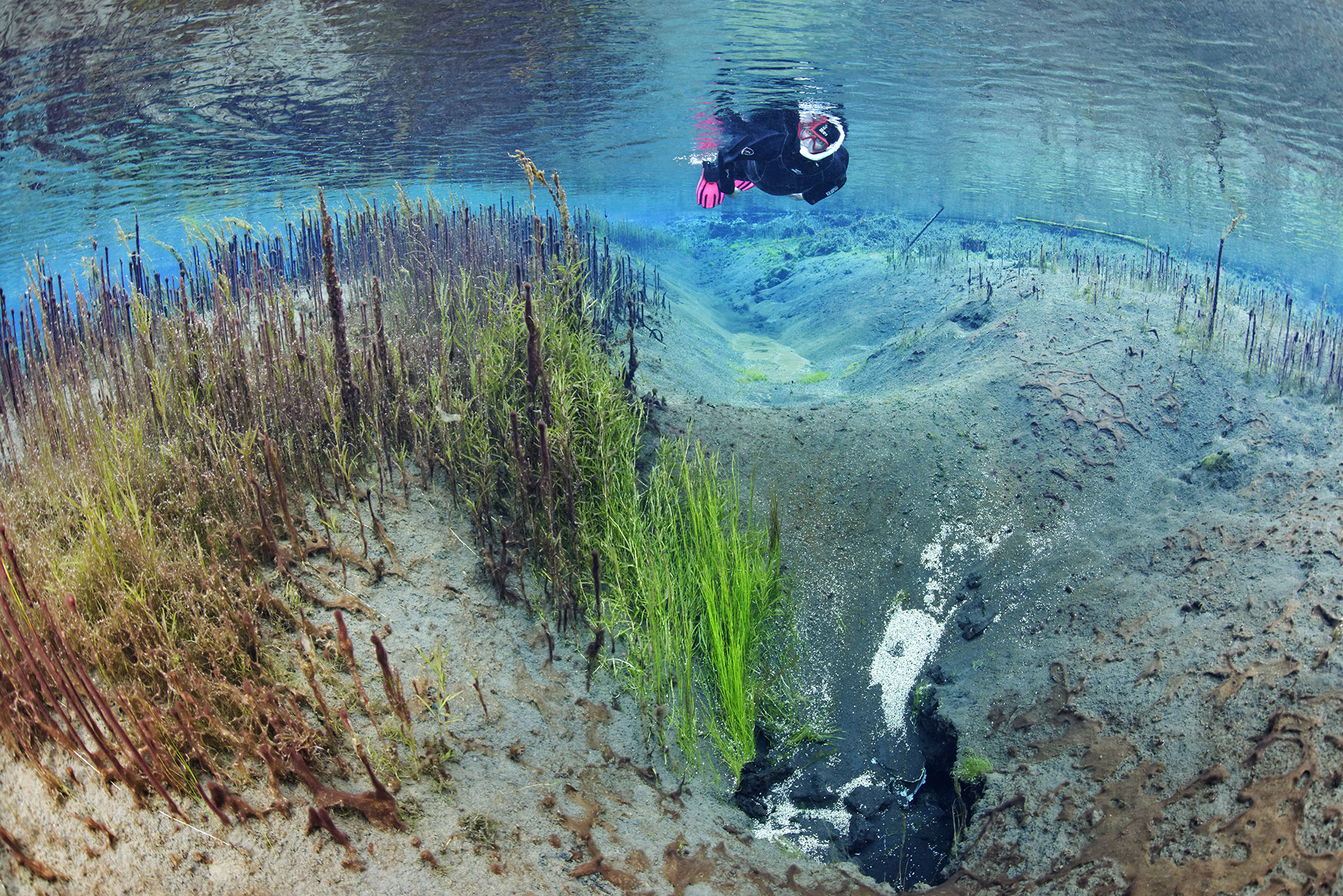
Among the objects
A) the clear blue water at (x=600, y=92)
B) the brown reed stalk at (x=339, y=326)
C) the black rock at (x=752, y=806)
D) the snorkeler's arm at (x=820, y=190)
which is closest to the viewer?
the brown reed stalk at (x=339, y=326)

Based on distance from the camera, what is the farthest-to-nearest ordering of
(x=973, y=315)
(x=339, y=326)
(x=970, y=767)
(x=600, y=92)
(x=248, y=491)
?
(x=600, y=92), (x=973, y=315), (x=339, y=326), (x=970, y=767), (x=248, y=491)

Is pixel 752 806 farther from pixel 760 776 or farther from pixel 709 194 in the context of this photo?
pixel 709 194

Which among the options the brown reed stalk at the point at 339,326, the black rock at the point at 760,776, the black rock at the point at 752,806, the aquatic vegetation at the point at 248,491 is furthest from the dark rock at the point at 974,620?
the brown reed stalk at the point at 339,326

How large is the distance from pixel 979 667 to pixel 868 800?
120 cm

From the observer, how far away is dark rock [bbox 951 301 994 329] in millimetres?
8219

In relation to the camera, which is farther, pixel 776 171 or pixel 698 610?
pixel 776 171

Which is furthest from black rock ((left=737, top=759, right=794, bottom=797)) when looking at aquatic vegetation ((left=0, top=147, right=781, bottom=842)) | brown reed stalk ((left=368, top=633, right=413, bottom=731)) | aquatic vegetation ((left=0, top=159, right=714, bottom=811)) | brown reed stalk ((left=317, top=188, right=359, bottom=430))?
brown reed stalk ((left=317, top=188, right=359, bottom=430))

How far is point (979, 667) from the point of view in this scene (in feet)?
13.5

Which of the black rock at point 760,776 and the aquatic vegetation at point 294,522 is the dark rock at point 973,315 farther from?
the black rock at point 760,776

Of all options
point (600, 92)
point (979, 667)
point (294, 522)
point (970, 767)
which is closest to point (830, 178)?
point (600, 92)

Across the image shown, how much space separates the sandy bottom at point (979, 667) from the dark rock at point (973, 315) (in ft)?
3.55

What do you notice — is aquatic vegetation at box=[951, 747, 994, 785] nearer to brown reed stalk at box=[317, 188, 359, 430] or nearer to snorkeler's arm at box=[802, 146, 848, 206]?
brown reed stalk at box=[317, 188, 359, 430]

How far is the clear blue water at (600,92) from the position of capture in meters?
8.80

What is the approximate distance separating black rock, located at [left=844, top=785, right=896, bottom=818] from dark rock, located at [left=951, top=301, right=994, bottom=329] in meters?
6.39
